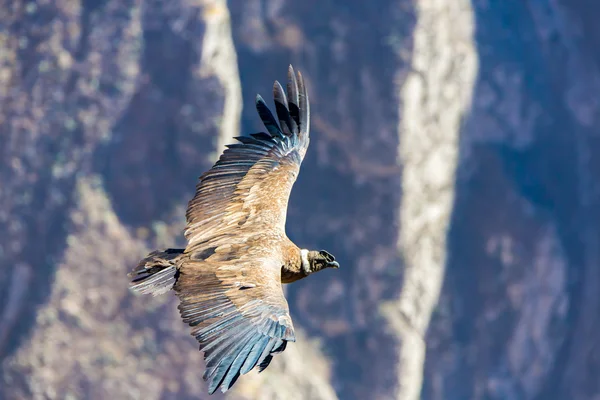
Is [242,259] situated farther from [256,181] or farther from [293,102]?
[293,102]

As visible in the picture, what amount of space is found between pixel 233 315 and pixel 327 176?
85.8ft

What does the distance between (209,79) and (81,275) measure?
752 cm

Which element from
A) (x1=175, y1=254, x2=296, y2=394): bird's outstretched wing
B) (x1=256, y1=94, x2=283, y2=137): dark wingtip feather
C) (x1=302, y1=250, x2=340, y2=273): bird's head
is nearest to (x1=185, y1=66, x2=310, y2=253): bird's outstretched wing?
(x1=256, y1=94, x2=283, y2=137): dark wingtip feather

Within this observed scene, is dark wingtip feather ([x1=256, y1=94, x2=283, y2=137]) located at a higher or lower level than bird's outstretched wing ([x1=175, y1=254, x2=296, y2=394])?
higher

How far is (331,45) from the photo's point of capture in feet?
113

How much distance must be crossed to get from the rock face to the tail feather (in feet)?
76.5

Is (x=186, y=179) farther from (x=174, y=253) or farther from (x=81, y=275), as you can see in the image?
(x=174, y=253)

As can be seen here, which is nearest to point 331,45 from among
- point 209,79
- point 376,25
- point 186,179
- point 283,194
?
point 376,25

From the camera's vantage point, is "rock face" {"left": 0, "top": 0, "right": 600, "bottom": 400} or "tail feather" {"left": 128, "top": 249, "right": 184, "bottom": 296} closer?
"tail feather" {"left": 128, "top": 249, "right": 184, "bottom": 296}

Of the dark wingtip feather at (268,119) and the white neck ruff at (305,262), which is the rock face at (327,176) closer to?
the dark wingtip feather at (268,119)

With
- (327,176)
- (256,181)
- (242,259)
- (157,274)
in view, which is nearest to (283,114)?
(256,181)

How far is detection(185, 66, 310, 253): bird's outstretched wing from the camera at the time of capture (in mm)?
10867

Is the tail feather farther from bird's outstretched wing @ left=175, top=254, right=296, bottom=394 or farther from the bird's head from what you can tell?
the bird's head

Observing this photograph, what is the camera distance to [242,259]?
10.2 metres
